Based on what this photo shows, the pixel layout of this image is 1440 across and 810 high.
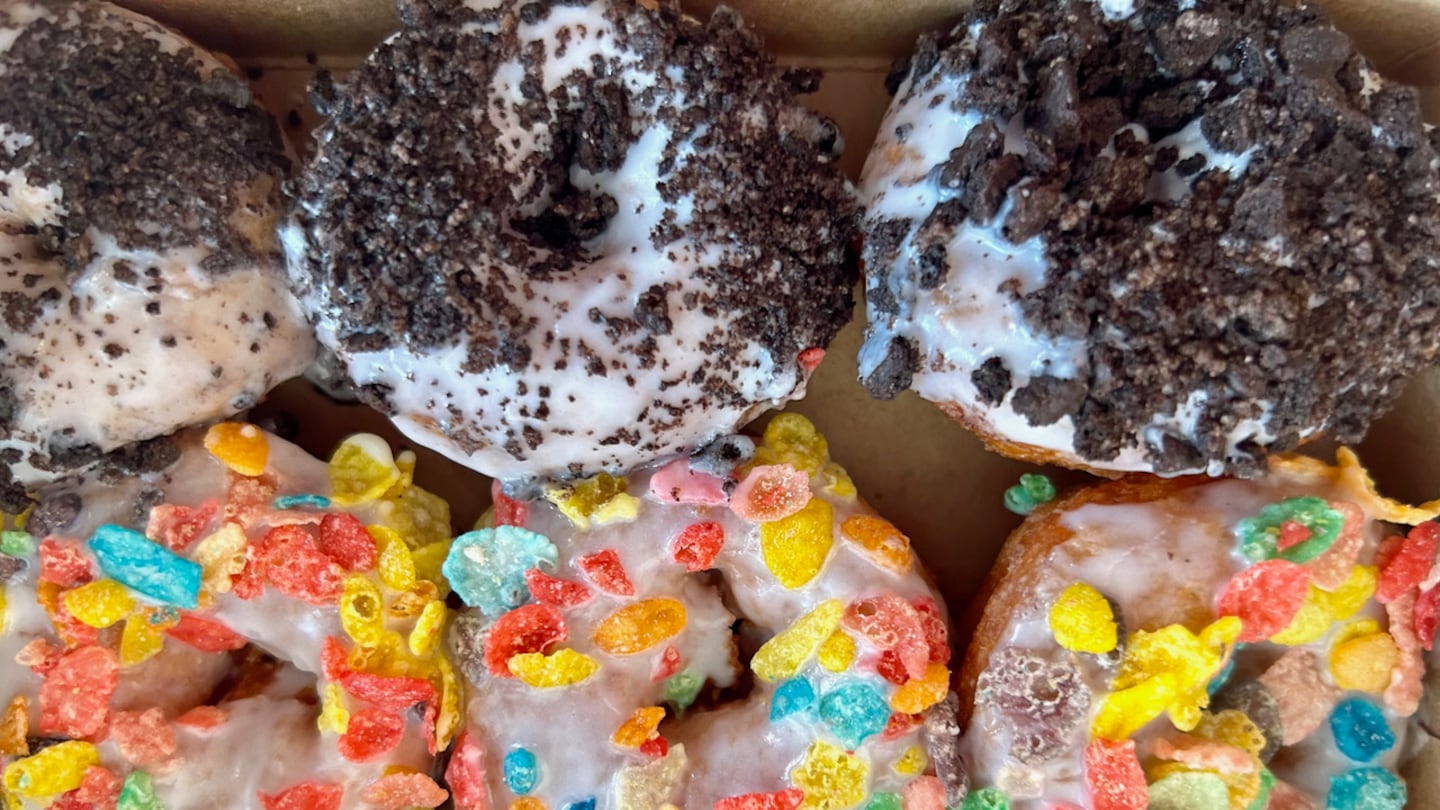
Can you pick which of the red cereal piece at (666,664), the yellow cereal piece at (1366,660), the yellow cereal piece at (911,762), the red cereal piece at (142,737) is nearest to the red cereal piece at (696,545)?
the red cereal piece at (666,664)

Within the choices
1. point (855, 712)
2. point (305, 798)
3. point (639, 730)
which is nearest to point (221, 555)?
point (305, 798)

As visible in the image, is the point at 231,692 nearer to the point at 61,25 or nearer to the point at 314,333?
the point at 314,333

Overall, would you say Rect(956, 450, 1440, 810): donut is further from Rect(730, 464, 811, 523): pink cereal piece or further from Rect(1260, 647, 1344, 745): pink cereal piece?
Rect(730, 464, 811, 523): pink cereal piece

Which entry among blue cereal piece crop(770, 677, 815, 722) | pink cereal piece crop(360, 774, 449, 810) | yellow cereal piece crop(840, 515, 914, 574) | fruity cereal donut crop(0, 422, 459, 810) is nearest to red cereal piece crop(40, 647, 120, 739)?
fruity cereal donut crop(0, 422, 459, 810)

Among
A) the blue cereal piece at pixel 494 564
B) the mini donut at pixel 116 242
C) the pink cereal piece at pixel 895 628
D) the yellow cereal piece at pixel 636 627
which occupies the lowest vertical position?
the yellow cereal piece at pixel 636 627

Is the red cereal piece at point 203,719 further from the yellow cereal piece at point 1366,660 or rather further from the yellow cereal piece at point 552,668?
Result: the yellow cereal piece at point 1366,660
